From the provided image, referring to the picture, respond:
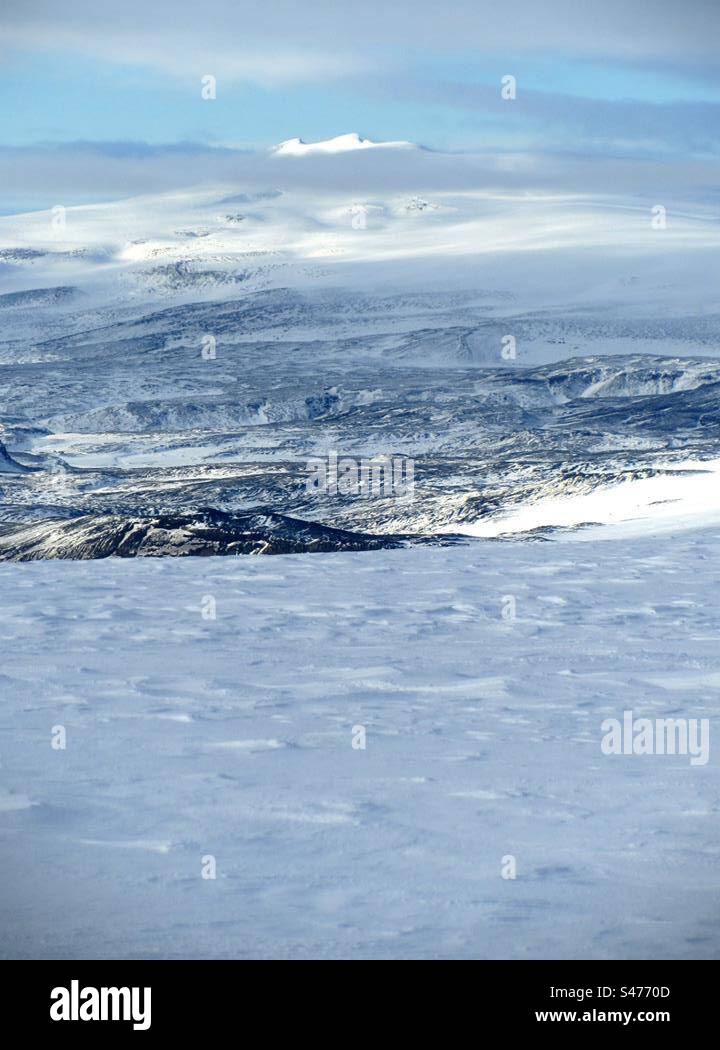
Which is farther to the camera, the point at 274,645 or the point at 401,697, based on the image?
the point at 274,645

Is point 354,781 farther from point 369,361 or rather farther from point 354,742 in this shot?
point 369,361

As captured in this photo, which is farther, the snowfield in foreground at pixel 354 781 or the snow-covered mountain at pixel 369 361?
the snow-covered mountain at pixel 369 361

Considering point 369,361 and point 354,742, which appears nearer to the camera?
point 354,742

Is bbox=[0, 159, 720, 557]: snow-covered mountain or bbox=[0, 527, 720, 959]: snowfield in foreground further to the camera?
bbox=[0, 159, 720, 557]: snow-covered mountain

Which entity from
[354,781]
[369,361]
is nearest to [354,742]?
[354,781]

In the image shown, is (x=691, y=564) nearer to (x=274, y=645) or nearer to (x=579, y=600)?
Answer: (x=579, y=600)

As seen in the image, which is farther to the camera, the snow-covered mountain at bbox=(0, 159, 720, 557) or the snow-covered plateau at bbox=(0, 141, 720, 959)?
the snow-covered mountain at bbox=(0, 159, 720, 557)

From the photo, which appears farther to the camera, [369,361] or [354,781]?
[369,361]
